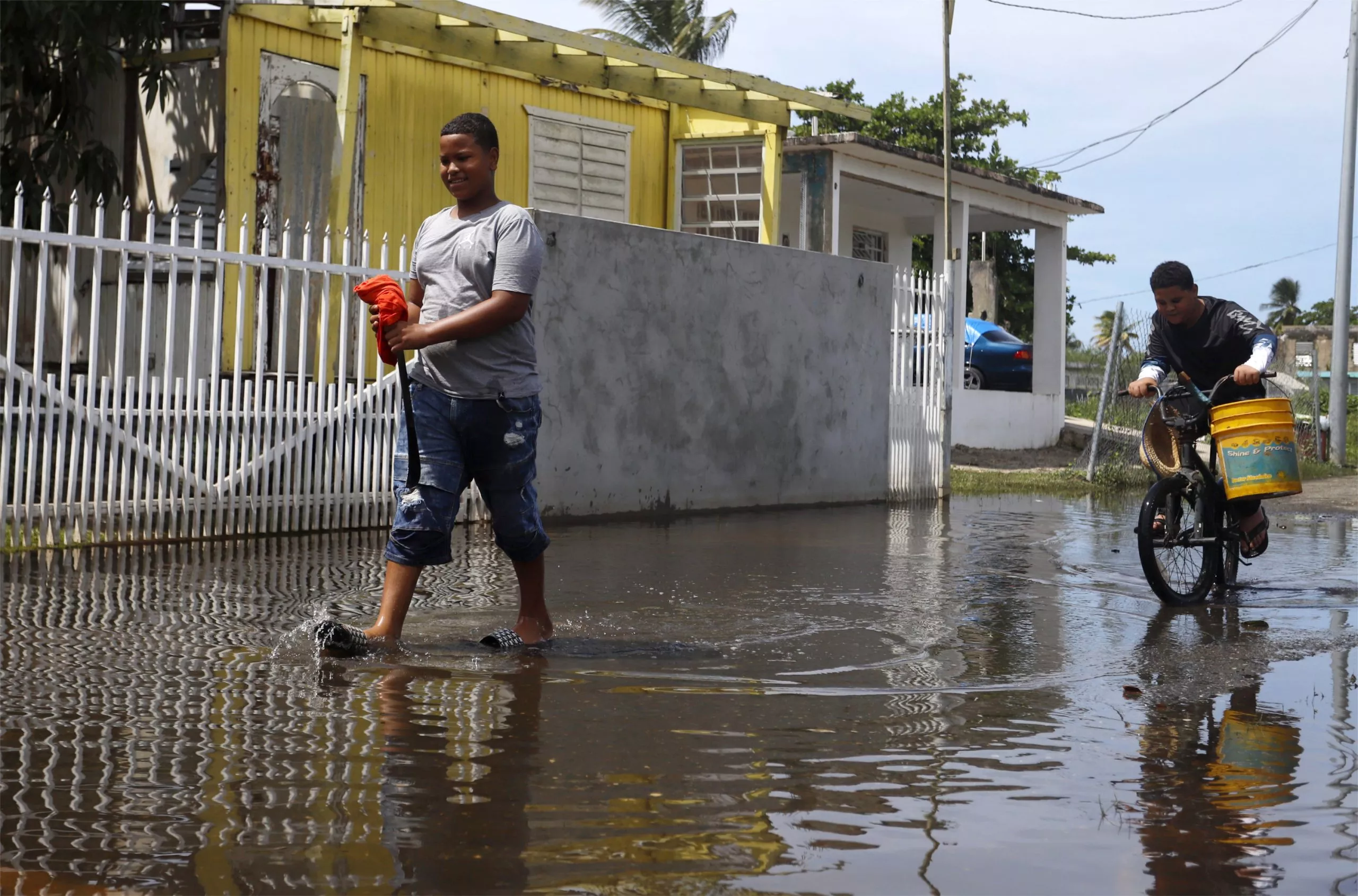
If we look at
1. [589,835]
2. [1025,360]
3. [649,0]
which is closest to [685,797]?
[589,835]

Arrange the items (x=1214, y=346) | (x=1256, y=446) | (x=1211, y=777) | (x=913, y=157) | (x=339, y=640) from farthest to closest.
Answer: (x=913, y=157), (x=1214, y=346), (x=1256, y=446), (x=339, y=640), (x=1211, y=777)

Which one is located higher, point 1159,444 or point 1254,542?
point 1159,444

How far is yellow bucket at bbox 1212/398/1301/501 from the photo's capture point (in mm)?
7512

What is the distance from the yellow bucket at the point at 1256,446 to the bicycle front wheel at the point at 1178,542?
211mm

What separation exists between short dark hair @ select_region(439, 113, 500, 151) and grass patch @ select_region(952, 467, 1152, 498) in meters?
11.2

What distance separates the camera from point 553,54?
14922 mm

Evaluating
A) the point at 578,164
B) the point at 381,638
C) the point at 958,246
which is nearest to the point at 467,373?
the point at 381,638

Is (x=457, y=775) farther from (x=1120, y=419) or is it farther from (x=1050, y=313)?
(x=1050, y=313)

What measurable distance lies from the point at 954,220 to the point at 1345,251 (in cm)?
547

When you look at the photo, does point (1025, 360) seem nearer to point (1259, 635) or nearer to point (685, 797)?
point (1259, 635)

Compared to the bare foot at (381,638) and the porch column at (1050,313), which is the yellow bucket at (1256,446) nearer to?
the bare foot at (381,638)

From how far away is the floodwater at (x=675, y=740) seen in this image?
125 inches

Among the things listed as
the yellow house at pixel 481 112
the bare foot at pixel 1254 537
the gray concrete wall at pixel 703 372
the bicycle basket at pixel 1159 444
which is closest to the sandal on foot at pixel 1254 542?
the bare foot at pixel 1254 537

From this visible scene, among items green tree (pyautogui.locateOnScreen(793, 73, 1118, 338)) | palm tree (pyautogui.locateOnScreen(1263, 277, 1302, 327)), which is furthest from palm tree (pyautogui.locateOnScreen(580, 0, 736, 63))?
palm tree (pyautogui.locateOnScreen(1263, 277, 1302, 327))
